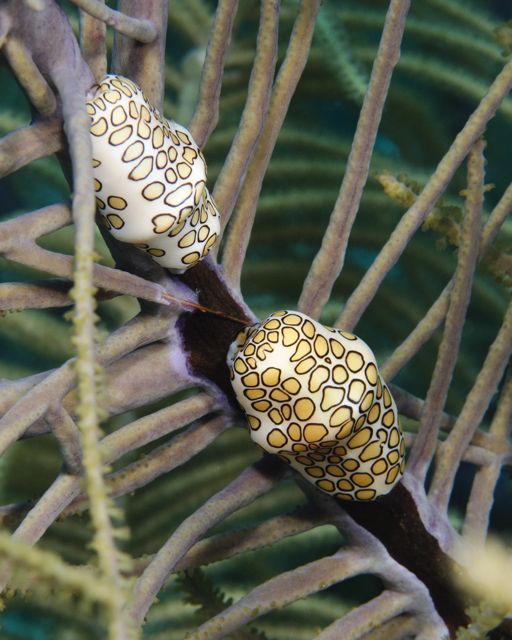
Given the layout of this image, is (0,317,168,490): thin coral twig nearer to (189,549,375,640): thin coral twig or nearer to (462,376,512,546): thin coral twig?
(189,549,375,640): thin coral twig

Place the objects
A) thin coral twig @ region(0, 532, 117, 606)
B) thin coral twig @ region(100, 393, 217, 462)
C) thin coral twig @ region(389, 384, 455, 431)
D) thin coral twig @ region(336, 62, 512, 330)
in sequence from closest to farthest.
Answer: thin coral twig @ region(0, 532, 117, 606) → thin coral twig @ region(100, 393, 217, 462) → thin coral twig @ region(336, 62, 512, 330) → thin coral twig @ region(389, 384, 455, 431)

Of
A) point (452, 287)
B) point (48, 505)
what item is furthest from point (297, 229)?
point (48, 505)

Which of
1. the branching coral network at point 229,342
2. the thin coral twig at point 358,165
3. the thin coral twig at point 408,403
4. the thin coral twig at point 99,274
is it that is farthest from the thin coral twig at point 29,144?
the thin coral twig at point 408,403

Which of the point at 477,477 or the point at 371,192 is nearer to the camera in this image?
the point at 477,477

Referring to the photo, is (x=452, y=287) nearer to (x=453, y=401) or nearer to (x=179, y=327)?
(x=179, y=327)

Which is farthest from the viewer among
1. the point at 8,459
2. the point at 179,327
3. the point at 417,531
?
the point at 8,459

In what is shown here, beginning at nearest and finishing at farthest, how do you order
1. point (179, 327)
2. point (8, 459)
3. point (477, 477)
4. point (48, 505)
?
point (48, 505)
point (179, 327)
point (477, 477)
point (8, 459)

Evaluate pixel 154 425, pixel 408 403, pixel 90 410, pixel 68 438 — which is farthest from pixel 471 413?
pixel 90 410

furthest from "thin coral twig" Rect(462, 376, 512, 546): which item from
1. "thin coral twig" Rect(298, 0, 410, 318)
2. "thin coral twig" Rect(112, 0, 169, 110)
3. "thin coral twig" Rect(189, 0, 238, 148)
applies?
"thin coral twig" Rect(112, 0, 169, 110)
